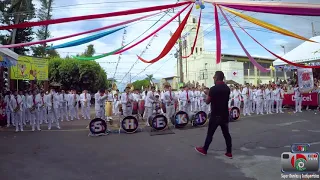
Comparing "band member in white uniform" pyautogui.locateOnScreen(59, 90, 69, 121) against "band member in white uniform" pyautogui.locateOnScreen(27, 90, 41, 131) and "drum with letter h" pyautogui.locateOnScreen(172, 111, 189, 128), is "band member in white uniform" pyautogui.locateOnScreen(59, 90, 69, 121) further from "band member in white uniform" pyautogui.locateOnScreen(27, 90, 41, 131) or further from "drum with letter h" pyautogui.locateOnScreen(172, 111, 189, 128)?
"drum with letter h" pyautogui.locateOnScreen(172, 111, 189, 128)

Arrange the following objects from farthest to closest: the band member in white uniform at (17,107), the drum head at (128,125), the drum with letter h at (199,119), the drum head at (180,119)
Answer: the band member in white uniform at (17,107), the drum with letter h at (199,119), the drum head at (180,119), the drum head at (128,125)

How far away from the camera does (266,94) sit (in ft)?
61.3

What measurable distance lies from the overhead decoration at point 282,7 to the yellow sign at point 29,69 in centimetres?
1507

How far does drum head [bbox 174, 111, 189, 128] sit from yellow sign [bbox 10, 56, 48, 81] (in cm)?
1146

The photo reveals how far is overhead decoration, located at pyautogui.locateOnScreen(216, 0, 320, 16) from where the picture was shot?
6152mm

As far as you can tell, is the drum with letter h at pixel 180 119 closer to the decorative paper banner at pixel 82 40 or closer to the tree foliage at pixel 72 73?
the decorative paper banner at pixel 82 40

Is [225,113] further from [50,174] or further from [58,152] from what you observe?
[58,152]

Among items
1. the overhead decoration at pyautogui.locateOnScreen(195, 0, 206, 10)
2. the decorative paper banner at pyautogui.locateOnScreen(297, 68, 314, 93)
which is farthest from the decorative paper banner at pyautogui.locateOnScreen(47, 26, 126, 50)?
the decorative paper banner at pyautogui.locateOnScreen(297, 68, 314, 93)

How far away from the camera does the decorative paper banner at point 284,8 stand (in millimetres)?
6148

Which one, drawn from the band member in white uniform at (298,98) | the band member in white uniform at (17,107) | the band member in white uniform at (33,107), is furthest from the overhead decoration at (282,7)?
the band member in white uniform at (298,98)

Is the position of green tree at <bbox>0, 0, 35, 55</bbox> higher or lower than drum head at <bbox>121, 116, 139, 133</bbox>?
higher

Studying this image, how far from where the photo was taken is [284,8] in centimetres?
647

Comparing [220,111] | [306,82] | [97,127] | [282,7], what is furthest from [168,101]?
[306,82]

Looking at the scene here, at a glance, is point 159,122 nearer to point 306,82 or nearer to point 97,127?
point 97,127
